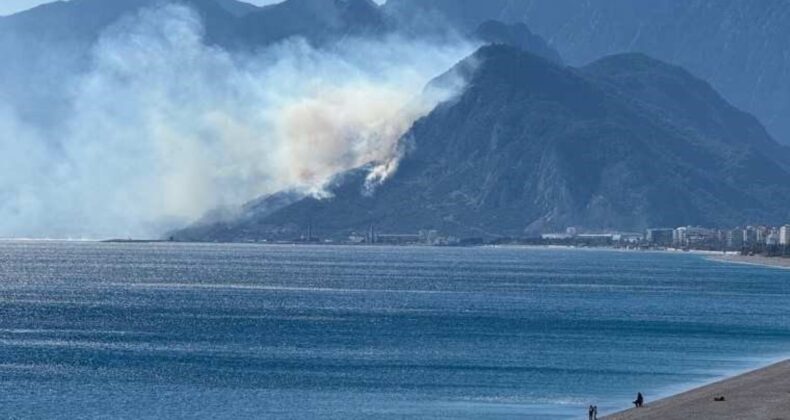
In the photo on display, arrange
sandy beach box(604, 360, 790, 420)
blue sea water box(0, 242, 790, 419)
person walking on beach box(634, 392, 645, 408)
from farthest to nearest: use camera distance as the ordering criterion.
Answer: blue sea water box(0, 242, 790, 419) < person walking on beach box(634, 392, 645, 408) < sandy beach box(604, 360, 790, 420)

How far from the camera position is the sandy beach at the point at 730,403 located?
11219cm

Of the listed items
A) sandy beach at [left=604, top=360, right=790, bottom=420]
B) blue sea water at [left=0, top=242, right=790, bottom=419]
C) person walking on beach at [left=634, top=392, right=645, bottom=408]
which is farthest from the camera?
blue sea water at [left=0, top=242, right=790, bottom=419]

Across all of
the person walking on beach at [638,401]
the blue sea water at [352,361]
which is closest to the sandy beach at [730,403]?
the person walking on beach at [638,401]

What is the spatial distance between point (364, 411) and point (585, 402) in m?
13.0

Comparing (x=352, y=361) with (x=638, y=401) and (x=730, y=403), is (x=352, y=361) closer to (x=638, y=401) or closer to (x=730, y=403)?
(x=638, y=401)

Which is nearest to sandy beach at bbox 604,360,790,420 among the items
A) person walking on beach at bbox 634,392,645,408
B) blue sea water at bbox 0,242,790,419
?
person walking on beach at bbox 634,392,645,408

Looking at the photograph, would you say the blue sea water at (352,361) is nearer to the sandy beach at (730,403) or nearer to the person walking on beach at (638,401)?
the person walking on beach at (638,401)

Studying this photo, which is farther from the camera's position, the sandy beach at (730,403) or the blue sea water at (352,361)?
the blue sea water at (352,361)

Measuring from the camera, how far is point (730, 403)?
11762cm

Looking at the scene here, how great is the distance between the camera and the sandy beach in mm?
112188

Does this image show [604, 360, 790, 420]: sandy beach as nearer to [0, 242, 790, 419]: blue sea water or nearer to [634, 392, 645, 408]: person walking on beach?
[634, 392, 645, 408]: person walking on beach

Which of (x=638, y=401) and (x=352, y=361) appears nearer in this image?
(x=638, y=401)

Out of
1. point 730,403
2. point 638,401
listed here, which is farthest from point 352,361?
point 730,403

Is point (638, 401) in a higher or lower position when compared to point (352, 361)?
lower
